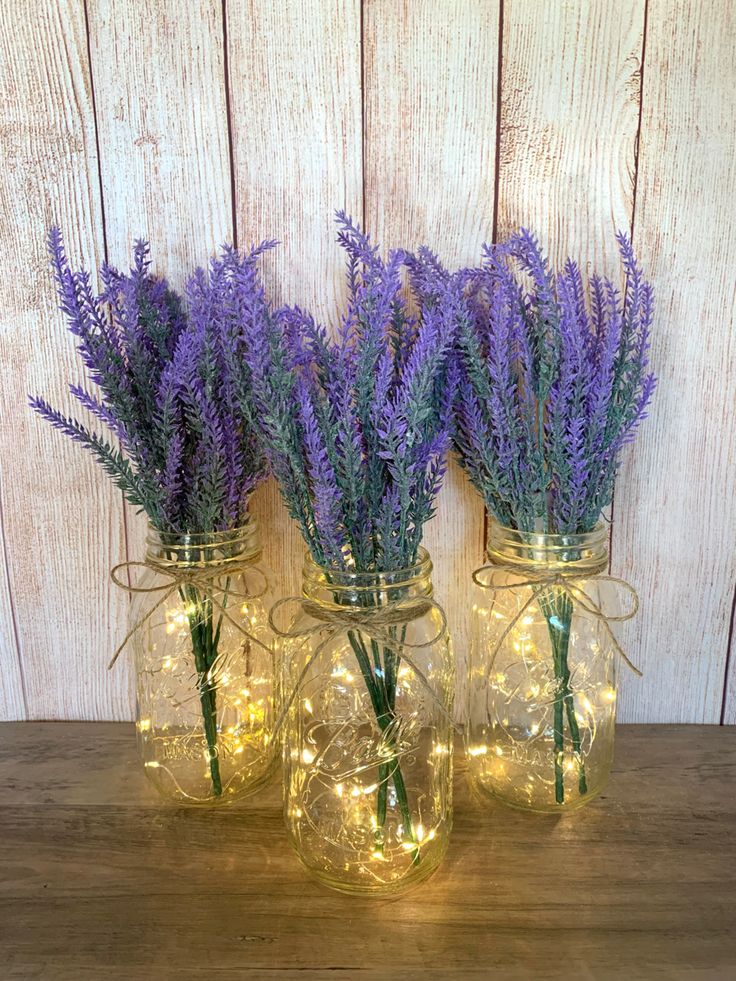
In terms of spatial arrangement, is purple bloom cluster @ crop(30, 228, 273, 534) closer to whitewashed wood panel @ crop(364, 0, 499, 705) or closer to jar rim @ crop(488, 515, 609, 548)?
whitewashed wood panel @ crop(364, 0, 499, 705)

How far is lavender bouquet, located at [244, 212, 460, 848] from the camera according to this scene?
73cm

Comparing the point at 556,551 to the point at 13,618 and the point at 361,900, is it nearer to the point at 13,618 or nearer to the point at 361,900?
the point at 361,900

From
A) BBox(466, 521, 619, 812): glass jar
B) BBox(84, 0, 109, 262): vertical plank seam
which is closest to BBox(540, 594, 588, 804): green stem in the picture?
BBox(466, 521, 619, 812): glass jar

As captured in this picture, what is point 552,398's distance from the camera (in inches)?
32.4

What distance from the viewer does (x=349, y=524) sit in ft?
2.56

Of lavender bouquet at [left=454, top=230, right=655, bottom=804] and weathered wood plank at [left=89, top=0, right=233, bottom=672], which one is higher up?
weathered wood plank at [left=89, top=0, right=233, bottom=672]

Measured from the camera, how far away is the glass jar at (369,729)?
0.80 metres

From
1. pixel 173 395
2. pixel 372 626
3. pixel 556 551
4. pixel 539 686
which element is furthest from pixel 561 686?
pixel 173 395

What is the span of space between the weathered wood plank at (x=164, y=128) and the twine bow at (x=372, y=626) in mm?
474

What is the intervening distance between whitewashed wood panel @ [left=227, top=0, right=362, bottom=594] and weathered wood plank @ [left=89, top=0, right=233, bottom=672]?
1.0 inches

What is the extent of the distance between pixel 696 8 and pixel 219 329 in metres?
0.67

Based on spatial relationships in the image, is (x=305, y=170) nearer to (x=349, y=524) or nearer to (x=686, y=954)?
(x=349, y=524)

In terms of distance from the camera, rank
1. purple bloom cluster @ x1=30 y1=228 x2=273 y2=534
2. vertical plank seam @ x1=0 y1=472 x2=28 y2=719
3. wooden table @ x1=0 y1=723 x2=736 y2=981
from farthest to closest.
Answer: vertical plank seam @ x1=0 y1=472 x2=28 y2=719 → purple bloom cluster @ x1=30 y1=228 x2=273 y2=534 → wooden table @ x1=0 y1=723 x2=736 y2=981

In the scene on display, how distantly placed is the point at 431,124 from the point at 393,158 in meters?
0.06
